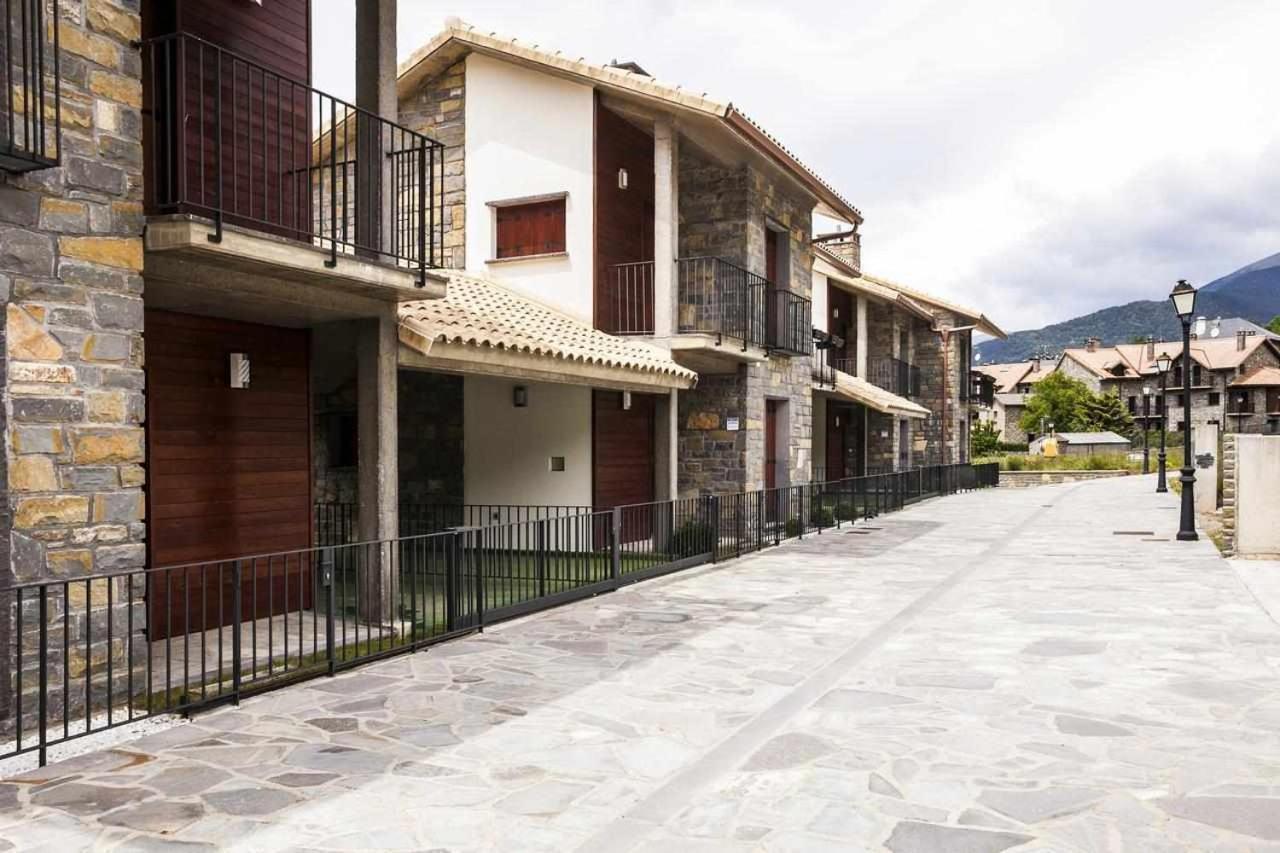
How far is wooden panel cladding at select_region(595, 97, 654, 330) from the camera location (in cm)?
1383

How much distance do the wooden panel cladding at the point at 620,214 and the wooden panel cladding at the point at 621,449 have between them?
4.25ft

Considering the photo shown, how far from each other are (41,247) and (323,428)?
8736 mm

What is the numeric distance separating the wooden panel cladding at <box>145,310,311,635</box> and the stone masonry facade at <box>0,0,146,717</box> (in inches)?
65.8

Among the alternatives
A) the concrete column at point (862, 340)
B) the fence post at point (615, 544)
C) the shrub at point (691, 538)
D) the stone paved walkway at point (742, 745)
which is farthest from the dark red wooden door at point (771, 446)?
the concrete column at point (862, 340)

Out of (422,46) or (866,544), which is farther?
(866,544)

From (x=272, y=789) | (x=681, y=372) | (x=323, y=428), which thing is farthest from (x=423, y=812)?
(x=323, y=428)

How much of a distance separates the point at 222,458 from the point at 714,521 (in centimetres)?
623

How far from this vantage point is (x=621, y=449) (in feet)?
45.9

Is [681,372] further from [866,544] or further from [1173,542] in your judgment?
[1173,542]

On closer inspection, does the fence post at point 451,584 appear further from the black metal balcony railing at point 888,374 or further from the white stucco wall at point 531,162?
the black metal balcony railing at point 888,374

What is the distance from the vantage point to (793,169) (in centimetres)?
1496

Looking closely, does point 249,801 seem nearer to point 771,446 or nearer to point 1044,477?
point 771,446

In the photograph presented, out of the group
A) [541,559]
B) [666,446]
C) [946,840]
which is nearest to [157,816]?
[946,840]

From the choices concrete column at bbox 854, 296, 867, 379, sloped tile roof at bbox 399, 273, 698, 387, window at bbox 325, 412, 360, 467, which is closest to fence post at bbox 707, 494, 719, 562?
sloped tile roof at bbox 399, 273, 698, 387
